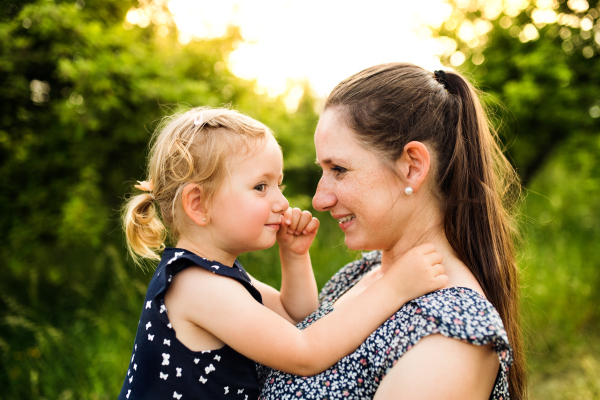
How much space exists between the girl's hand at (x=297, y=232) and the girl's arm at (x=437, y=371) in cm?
91

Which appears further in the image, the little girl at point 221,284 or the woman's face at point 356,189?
the woman's face at point 356,189

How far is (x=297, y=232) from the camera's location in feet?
7.29

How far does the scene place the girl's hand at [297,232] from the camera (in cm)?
218

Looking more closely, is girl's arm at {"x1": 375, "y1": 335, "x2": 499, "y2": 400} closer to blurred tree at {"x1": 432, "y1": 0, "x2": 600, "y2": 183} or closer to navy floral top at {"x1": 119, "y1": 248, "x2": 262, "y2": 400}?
navy floral top at {"x1": 119, "y1": 248, "x2": 262, "y2": 400}

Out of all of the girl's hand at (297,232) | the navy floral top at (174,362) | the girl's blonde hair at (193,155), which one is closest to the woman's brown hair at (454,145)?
the girl's blonde hair at (193,155)

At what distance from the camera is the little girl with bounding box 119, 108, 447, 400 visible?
160 centimetres

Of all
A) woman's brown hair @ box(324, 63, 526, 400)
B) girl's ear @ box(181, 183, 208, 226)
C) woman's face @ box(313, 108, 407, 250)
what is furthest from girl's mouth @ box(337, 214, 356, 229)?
girl's ear @ box(181, 183, 208, 226)

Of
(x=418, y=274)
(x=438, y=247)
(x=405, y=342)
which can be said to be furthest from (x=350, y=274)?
(x=405, y=342)

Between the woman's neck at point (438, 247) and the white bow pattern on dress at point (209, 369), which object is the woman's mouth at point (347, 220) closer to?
the woman's neck at point (438, 247)

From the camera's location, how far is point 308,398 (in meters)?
1.52

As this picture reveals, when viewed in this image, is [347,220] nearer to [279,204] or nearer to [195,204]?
[279,204]

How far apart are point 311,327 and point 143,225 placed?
99 cm

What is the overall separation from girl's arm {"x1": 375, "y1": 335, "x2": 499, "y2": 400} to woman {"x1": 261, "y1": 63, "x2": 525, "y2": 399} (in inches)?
4.2

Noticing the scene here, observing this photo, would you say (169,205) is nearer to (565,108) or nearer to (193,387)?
(193,387)
